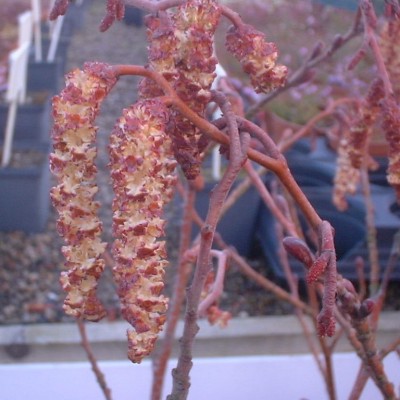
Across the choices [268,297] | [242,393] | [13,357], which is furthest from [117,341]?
[268,297]

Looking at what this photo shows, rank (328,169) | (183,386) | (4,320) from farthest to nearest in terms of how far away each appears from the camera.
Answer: (328,169) < (4,320) < (183,386)

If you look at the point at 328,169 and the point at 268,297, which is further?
the point at 328,169

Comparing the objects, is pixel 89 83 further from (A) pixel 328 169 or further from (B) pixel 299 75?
(A) pixel 328 169

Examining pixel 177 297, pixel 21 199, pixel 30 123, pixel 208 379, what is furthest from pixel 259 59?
pixel 30 123

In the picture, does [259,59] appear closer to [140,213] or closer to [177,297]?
[140,213]

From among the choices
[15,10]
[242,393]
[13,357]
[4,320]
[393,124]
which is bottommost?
[15,10]

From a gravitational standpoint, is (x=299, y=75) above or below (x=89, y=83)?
below

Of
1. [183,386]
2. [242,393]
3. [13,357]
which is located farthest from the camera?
[13,357]
